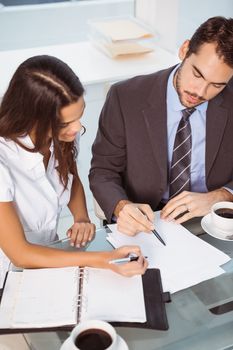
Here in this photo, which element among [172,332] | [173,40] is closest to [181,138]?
[172,332]

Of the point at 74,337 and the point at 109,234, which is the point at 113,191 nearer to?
the point at 109,234

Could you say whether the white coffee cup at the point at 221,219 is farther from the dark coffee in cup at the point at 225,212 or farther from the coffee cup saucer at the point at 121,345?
the coffee cup saucer at the point at 121,345

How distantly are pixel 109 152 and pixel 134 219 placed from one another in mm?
381

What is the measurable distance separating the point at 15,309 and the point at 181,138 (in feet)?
2.77

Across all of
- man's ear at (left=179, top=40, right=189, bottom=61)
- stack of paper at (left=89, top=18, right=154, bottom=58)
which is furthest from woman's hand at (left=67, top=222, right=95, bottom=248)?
stack of paper at (left=89, top=18, right=154, bottom=58)

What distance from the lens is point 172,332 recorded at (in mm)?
1145

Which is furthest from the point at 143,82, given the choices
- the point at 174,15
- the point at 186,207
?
the point at 174,15

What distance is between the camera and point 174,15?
2732 mm

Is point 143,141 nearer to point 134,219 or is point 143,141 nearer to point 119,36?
point 134,219

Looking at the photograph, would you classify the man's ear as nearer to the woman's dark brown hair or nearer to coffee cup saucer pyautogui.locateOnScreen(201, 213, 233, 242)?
the woman's dark brown hair

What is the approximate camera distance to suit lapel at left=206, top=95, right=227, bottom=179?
68.1 inches

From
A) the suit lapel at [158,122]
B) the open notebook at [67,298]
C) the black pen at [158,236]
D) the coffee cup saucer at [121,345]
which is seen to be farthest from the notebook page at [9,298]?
the suit lapel at [158,122]

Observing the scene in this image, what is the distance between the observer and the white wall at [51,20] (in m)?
2.79

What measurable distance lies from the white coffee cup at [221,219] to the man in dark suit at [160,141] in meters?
0.12
